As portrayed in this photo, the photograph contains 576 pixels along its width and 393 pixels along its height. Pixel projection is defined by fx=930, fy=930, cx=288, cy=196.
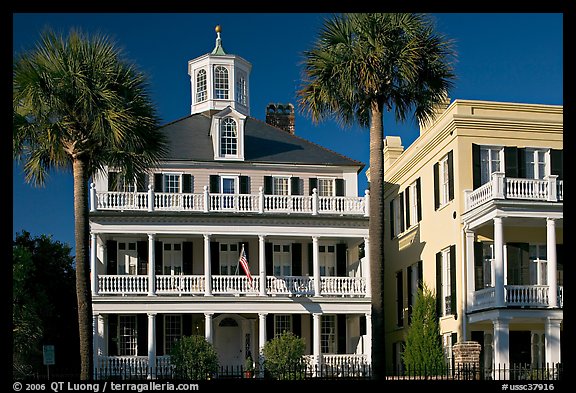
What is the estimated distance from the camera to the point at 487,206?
1201 inches

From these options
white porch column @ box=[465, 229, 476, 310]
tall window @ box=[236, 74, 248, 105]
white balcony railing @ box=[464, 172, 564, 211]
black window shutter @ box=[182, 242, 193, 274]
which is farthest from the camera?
tall window @ box=[236, 74, 248, 105]

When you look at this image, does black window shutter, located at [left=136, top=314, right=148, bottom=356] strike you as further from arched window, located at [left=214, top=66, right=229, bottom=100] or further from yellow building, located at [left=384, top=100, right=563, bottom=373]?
arched window, located at [left=214, top=66, right=229, bottom=100]

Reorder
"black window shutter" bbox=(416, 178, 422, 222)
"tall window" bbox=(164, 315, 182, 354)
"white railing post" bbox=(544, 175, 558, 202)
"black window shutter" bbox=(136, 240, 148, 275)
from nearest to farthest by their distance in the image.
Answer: "white railing post" bbox=(544, 175, 558, 202) < "black window shutter" bbox=(416, 178, 422, 222) < "tall window" bbox=(164, 315, 182, 354) < "black window shutter" bbox=(136, 240, 148, 275)

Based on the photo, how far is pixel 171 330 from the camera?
1507 inches

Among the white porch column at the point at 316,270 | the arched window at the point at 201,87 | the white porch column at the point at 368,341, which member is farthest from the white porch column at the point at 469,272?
the arched window at the point at 201,87

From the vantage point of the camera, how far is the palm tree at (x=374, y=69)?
26.6 metres

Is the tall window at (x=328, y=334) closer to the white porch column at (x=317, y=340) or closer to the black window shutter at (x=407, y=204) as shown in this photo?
the white porch column at (x=317, y=340)

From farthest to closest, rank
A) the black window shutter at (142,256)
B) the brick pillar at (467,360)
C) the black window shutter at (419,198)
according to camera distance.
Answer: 1. the black window shutter at (142,256)
2. the black window shutter at (419,198)
3. the brick pillar at (467,360)

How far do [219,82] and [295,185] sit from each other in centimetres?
727

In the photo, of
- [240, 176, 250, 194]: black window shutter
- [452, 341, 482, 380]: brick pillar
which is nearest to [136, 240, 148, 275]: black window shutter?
[240, 176, 250, 194]: black window shutter

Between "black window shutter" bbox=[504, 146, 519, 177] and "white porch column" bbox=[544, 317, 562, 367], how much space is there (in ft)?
18.9

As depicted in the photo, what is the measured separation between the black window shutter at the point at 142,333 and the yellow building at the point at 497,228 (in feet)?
37.3

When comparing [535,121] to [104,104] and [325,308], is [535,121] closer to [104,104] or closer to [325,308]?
[325,308]

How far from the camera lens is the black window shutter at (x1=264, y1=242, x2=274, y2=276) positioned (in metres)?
39.5
